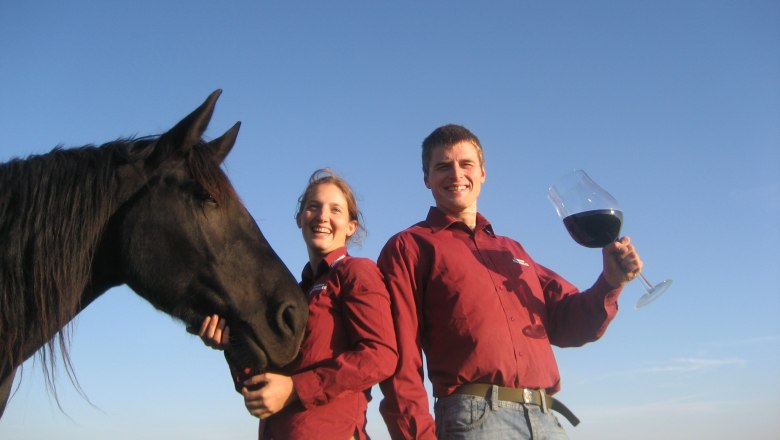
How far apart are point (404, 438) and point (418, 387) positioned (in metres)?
0.27

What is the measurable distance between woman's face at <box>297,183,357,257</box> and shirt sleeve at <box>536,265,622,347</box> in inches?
51.9

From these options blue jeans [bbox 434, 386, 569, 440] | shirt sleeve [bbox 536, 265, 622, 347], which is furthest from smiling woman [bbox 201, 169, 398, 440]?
shirt sleeve [bbox 536, 265, 622, 347]

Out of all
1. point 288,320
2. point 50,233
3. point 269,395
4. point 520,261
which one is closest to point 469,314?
point 520,261

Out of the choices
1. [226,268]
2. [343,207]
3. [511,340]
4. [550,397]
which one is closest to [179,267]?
[226,268]

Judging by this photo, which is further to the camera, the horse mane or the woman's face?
the woman's face

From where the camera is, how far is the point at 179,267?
10.5 ft

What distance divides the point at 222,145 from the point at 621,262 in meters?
2.25

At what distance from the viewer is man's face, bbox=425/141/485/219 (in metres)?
3.87

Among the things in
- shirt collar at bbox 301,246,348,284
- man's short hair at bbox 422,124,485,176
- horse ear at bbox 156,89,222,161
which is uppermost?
man's short hair at bbox 422,124,485,176

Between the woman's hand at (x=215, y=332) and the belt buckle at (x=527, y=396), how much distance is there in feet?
4.85

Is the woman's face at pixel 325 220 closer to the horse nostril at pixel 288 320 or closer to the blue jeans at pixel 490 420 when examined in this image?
the horse nostril at pixel 288 320

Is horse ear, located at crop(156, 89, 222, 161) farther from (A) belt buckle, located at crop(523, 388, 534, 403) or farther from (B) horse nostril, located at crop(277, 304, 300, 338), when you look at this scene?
Result: (A) belt buckle, located at crop(523, 388, 534, 403)

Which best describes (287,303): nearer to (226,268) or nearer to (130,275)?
(226,268)

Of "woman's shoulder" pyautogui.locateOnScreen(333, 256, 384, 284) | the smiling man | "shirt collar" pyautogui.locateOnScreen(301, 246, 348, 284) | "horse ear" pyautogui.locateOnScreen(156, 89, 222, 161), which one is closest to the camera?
the smiling man
